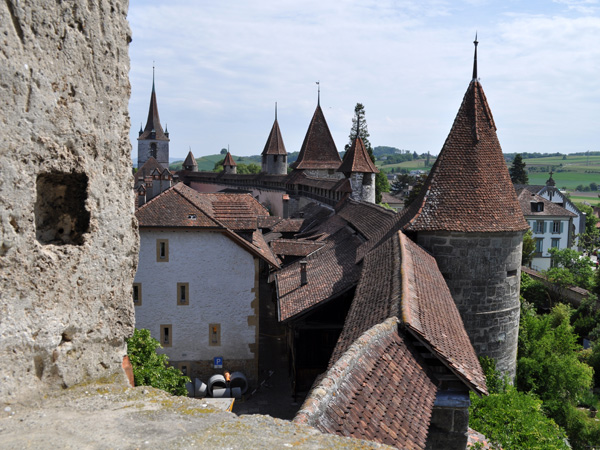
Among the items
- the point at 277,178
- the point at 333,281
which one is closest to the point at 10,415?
→ the point at 333,281

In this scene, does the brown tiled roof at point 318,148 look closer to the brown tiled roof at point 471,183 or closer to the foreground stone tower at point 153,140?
the brown tiled roof at point 471,183

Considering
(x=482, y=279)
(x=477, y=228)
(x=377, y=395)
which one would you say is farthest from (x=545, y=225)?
(x=377, y=395)

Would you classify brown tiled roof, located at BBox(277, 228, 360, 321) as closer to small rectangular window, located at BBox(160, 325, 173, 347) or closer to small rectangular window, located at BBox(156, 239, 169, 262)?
small rectangular window, located at BBox(156, 239, 169, 262)

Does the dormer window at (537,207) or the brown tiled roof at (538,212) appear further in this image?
the dormer window at (537,207)

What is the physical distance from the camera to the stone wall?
2.62 m

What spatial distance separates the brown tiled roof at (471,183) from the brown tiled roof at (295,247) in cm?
702

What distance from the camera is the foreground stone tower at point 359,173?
104 feet

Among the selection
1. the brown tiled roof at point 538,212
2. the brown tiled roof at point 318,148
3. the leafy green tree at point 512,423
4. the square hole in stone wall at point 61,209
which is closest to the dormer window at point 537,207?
the brown tiled roof at point 538,212

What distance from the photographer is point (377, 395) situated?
566cm

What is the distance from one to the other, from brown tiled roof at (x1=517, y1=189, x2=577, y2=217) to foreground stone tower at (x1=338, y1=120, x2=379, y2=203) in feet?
67.7

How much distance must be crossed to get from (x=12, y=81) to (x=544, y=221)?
1991 inches

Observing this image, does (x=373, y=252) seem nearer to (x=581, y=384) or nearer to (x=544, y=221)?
(x=581, y=384)

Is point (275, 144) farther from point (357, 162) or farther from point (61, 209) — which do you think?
point (61, 209)

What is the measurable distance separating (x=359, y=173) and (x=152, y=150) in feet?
161
